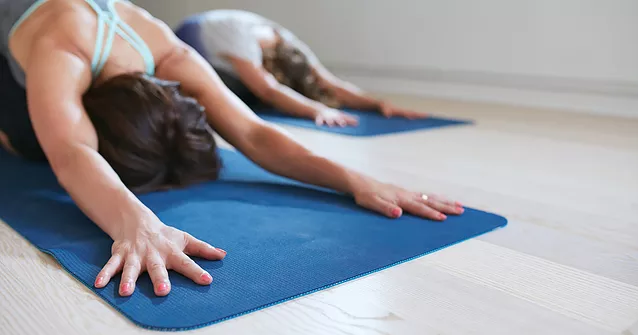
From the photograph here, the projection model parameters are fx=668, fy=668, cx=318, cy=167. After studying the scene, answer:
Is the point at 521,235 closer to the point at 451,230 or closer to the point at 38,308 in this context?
the point at 451,230

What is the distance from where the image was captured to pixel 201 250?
1.28 meters

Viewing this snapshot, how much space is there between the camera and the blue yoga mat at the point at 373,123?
3010 mm

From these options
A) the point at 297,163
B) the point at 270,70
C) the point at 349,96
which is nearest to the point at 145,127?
the point at 297,163

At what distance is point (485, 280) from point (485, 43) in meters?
3.05

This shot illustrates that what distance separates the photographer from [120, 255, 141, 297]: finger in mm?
1125

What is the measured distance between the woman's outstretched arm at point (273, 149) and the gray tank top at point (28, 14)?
0.32 feet

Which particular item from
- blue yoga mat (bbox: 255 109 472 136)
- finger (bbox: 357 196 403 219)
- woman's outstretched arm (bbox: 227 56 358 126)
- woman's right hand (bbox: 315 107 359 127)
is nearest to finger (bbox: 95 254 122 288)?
finger (bbox: 357 196 403 219)

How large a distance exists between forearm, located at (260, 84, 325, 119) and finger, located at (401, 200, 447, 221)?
170cm

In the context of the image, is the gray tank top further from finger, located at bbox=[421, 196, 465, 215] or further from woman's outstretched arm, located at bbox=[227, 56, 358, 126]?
woman's outstretched arm, located at bbox=[227, 56, 358, 126]

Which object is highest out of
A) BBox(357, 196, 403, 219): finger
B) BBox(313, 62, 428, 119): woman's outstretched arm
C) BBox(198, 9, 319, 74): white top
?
BBox(313, 62, 428, 119): woman's outstretched arm

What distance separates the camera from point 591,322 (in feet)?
3.51

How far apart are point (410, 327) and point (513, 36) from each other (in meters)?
3.19

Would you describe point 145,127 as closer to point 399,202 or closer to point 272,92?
point 399,202

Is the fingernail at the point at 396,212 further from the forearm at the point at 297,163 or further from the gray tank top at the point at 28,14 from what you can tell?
the gray tank top at the point at 28,14
